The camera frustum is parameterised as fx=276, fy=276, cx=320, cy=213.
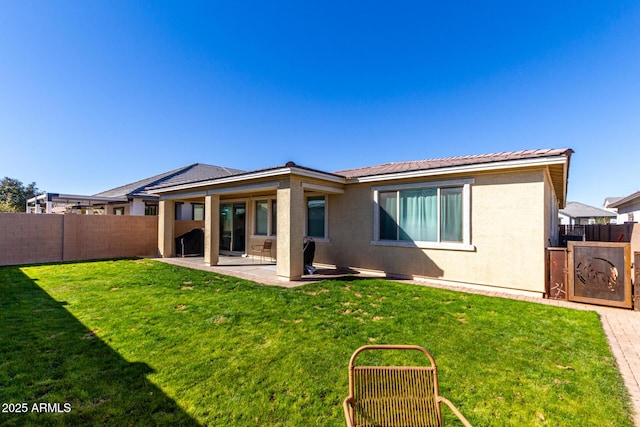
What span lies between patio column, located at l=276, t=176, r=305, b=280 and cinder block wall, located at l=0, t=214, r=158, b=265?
403 inches

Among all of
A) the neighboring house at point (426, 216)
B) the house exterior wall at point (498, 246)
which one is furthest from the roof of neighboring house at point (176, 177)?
the house exterior wall at point (498, 246)

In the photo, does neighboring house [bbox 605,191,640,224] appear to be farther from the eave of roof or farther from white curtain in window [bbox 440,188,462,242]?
the eave of roof

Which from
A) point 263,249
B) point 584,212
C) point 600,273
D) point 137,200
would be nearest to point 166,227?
point 263,249

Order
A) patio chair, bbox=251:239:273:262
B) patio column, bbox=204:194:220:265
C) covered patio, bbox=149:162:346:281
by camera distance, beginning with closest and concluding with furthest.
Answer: covered patio, bbox=149:162:346:281 < patio column, bbox=204:194:220:265 < patio chair, bbox=251:239:273:262

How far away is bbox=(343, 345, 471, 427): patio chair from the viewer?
2.16m

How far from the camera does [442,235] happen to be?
844 cm

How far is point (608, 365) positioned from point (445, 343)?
199 centimetres

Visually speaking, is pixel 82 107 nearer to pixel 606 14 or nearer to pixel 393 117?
pixel 393 117

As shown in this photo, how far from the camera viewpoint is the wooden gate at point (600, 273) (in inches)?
243

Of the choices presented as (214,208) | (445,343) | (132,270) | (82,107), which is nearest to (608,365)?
(445,343)

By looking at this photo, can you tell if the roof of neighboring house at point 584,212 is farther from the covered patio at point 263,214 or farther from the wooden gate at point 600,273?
Answer: the covered patio at point 263,214

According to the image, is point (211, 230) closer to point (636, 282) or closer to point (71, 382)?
point (71, 382)

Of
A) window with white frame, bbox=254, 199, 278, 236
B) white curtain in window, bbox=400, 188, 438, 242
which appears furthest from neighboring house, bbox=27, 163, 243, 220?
white curtain in window, bbox=400, 188, 438, 242

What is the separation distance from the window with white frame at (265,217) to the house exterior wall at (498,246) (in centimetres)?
520
